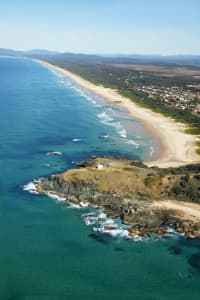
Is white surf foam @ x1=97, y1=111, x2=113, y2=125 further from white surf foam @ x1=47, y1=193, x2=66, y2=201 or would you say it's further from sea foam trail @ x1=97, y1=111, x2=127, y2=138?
white surf foam @ x1=47, y1=193, x2=66, y2=201

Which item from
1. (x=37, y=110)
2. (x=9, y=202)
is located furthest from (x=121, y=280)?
(x=37, y=110)

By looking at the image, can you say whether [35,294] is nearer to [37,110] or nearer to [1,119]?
[1,119]

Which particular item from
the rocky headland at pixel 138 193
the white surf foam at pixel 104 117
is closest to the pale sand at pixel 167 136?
the white surf foam at pixel 104 117

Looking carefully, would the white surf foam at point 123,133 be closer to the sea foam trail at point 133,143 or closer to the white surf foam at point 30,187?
the sea foam trail at point 133,143

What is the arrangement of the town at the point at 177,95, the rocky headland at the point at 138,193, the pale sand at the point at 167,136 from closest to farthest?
the rocky headland at the point at 138,193, the pale sand at the point at 167,136, the town at the point at 177,95

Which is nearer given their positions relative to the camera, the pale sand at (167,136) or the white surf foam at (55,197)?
the white surf foam at (55,197)

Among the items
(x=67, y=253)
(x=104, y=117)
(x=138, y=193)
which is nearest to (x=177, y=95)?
(x=104, y=117)

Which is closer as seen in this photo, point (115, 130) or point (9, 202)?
point (9, 202)
